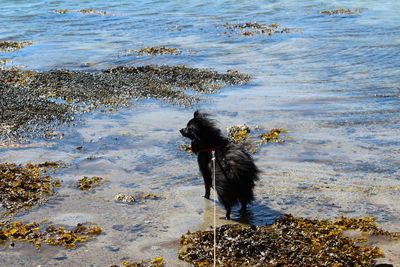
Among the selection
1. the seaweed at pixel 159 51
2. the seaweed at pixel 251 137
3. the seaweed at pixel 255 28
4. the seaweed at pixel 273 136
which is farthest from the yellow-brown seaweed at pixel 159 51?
the seaweed at pixel 273 136

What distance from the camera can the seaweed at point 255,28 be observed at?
2100 centimetres

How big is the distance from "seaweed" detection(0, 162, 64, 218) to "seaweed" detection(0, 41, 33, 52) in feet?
37.9

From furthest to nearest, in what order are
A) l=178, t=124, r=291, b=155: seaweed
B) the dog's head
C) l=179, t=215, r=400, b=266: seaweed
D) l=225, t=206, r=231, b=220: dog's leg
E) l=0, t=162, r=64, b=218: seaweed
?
l=178, t=124, r=291, b=155: seaweed → l=0, t=162, r=64, b=218: seaweed → the dog's head → l=225, t=206, r=231, b=220: dog's leg → l=179, t=215, r=400, b=266: seaweed

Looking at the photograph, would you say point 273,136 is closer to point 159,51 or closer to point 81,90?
point 81,90

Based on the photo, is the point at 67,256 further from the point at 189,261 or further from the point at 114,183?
the point at 114,183

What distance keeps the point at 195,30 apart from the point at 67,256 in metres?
17.3

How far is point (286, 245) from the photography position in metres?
5.93

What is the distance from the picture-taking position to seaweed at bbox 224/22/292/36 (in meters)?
21.0

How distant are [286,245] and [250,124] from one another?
4.82m

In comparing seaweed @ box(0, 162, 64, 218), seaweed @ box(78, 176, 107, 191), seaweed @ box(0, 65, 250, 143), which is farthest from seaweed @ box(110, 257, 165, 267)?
Result: seaweed @ box(0, 65, 250, 143)

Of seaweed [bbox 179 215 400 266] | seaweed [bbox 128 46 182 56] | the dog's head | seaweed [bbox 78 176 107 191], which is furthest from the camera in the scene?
seaweed [bbox 128 46 182 56]

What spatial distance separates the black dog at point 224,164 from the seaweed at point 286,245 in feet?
1.59

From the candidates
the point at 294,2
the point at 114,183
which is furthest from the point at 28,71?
the point at 294,2

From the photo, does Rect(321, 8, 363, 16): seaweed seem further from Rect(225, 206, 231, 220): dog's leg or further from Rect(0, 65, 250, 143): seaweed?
Rect(225, 206, 231, 220): dog's leg
